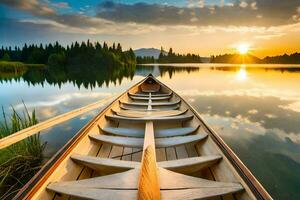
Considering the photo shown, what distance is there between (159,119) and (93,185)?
8.02 feet

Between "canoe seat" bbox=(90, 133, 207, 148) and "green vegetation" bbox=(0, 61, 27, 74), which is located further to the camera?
"green vegetation" bbox=(0, 61, 27, 74)

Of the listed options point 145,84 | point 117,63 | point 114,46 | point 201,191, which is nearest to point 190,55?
point 114,46

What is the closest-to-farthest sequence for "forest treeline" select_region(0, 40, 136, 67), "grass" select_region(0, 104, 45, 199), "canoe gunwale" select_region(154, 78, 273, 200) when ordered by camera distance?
1. "canoe gunwale" select_region(154, 78, 273, 200)
2. "grass" select_region(0, 104, 45, 199)
3. "forest treeline" select_region(0, 40, 136, 67)

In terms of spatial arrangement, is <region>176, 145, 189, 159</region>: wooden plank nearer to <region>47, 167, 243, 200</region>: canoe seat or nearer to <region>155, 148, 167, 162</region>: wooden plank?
<region>155, 148, 167, 162</region>: wooden plank

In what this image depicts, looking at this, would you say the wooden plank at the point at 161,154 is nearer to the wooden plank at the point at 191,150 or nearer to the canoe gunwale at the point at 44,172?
the wooden plank at the point at 191,150

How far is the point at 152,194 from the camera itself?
1.74 metres

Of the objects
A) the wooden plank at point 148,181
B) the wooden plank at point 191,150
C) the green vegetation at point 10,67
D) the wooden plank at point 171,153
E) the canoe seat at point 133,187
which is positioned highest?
the green vegetation at point 10,67

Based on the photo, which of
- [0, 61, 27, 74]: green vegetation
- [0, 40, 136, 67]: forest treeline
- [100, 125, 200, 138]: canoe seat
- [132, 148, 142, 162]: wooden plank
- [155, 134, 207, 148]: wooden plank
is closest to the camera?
[155, 134, 207, 148]: wooden plank

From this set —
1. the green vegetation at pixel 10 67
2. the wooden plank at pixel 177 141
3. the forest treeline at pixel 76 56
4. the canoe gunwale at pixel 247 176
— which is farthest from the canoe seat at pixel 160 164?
the forest treeline at pixel 76 56

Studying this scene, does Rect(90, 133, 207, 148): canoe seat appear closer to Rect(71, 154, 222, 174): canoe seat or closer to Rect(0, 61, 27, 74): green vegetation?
Rect(71, 154, 222, 174): canoe seat

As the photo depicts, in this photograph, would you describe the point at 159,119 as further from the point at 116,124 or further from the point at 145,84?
the point at 145,84

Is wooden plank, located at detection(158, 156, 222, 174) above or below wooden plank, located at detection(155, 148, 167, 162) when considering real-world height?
above

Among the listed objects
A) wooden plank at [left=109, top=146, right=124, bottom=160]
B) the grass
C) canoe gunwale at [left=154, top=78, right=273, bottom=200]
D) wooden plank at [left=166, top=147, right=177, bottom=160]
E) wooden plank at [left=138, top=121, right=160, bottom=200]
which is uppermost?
wooden plank at [left=138, top=121, right=160, bottom=200]

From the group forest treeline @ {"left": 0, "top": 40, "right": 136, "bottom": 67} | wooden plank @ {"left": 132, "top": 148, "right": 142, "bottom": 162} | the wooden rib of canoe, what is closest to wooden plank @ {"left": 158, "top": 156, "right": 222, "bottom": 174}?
the wooden rib of canoe
